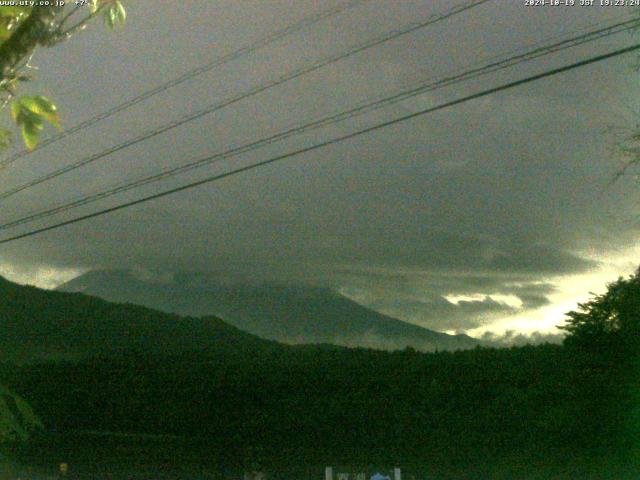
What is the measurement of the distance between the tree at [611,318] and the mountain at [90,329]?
16.2 metres

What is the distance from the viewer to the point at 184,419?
106 feet

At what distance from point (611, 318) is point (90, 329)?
21571mm

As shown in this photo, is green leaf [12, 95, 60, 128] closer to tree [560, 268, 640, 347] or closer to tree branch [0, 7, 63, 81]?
tree branch [0, 7, 63, 81]

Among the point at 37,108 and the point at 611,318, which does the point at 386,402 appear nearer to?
the point at 611,318

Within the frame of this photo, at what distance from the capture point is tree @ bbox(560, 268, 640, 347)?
2302 centimetres

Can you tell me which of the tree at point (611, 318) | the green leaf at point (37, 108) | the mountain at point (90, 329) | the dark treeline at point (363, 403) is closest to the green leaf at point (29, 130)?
the green leaf at point (37, 108)

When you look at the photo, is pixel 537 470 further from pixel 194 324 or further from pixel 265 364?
pixel 194 324

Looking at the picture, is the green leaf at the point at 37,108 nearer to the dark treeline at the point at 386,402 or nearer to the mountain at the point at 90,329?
the dark treeline at the point at 386,402

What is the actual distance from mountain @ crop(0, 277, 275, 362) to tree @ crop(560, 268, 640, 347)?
53.3ft

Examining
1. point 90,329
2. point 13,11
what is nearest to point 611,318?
point 90,329

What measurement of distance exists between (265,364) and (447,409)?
7.79 metres

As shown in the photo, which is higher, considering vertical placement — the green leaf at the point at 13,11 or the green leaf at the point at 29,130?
the green leaf at the point at 13,11

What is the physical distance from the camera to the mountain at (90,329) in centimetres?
2994

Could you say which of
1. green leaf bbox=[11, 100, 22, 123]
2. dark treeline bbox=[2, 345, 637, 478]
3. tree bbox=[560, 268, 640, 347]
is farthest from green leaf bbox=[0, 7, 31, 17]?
dark treeline bbox=[2, 345, 637, 478]
